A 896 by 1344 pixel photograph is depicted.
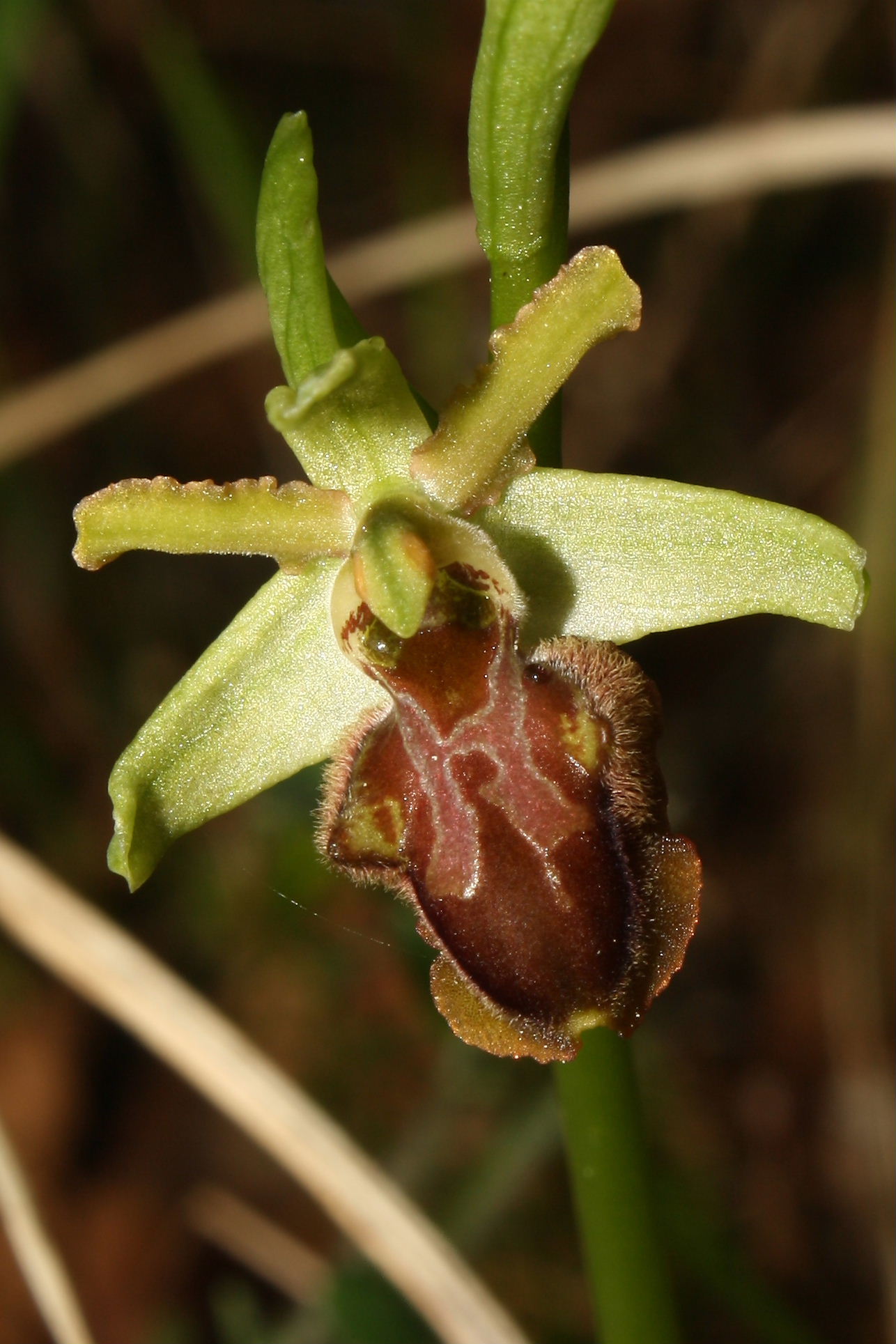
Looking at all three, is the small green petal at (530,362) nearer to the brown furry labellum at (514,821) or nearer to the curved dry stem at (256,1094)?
the brown furry labellum at (514,821)

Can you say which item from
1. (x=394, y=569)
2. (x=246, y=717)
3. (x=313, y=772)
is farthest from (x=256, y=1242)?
(x=394, y=569)

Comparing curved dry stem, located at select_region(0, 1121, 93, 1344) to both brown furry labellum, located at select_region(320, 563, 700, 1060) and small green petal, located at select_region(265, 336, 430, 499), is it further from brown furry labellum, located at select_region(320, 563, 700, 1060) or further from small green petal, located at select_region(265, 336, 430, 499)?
small green petal, located at select_region(265, 336, 430, 499)

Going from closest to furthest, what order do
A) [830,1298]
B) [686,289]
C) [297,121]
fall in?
1. [297,121]
2. [830,1298]
3. [686,289]

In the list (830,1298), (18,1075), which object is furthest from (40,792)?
(830,1298)

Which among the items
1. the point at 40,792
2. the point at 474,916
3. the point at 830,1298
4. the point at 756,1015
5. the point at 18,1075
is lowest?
the point at 830,1298

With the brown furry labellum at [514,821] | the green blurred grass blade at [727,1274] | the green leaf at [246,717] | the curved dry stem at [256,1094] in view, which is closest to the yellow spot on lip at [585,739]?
the brown furry labellum at [514,821]

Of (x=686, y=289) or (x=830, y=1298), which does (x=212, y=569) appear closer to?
(x=686, y=289)
